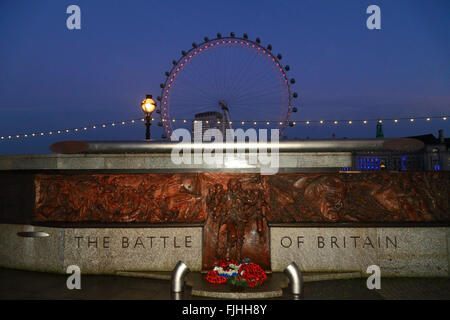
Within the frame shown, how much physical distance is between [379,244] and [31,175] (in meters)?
11.5

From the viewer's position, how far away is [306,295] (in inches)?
299

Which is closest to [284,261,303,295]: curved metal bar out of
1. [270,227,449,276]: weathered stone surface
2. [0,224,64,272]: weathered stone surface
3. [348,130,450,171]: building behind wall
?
[270,227,449,276]: weathered stone surface

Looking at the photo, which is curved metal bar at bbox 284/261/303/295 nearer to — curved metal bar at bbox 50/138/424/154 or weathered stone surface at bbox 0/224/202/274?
weathered stone surface at bbox 0/224/202/274

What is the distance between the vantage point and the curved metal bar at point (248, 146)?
9.91m

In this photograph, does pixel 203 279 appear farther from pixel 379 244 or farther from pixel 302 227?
pixel 379 244

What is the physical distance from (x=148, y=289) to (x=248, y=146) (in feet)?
17.3

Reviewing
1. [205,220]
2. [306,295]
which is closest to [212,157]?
[205,220]

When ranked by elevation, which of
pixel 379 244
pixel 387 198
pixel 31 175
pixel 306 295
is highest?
pixel 31 175

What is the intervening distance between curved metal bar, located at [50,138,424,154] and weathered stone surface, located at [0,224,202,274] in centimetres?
274

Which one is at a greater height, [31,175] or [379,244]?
[31,175]

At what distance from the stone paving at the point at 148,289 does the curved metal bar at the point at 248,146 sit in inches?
165

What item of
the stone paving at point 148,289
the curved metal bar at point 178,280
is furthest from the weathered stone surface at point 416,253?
the curved metal bar at point 178,280

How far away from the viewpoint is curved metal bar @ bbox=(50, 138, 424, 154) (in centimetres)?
991
